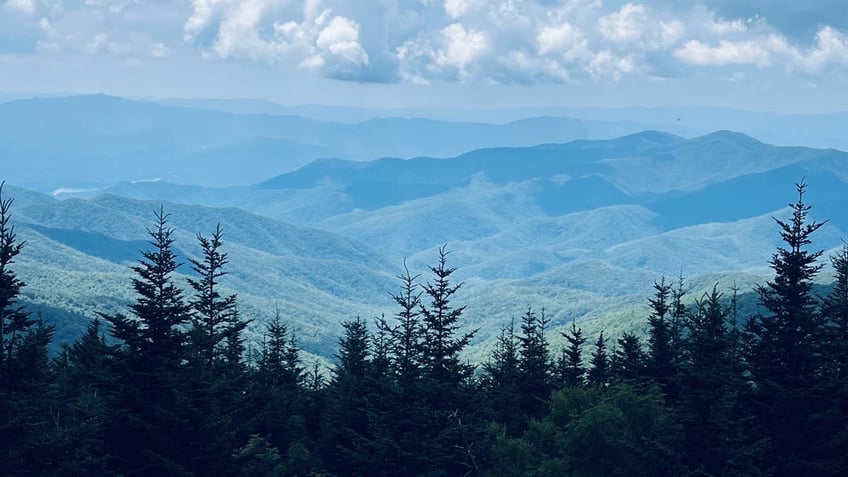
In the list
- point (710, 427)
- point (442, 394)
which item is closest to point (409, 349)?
point (442, 394)

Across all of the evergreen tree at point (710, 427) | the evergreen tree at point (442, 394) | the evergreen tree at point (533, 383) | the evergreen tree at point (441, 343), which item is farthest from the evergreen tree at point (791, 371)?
the evergreen tree at point (533, 383)

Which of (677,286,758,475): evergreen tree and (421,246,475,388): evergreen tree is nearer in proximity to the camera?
(677,286,758,475): evergreen tree

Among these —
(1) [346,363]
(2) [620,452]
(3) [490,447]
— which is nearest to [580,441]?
(2) [620,452]

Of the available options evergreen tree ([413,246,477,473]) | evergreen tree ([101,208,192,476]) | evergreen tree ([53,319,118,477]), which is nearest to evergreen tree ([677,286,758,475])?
evergreen tree ([413,246,477,473])

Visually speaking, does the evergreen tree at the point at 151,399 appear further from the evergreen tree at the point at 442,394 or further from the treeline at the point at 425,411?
the evergreen tree at the point at 442,394

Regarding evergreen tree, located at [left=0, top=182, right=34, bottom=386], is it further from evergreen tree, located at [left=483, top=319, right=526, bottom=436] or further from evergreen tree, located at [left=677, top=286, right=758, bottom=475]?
evergreen tree, located at [left=483, top=319, right=526, bottom=436]

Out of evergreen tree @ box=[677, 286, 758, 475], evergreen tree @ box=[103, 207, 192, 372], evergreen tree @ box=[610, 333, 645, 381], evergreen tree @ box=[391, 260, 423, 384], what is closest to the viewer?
evergreen tree @ box=[677, 286, 758, 475]

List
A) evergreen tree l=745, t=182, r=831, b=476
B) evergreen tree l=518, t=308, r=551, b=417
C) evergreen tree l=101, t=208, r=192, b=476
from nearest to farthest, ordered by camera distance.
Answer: evergreen tree l=101, t=208, r=192, b=476
evergreen tree l=745, t=182, r=831, b=476
evergreen tree l=518, t=308, r=551, b=417

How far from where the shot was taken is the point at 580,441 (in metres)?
39.1

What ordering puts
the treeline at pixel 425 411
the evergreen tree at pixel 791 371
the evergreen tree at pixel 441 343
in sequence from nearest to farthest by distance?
the treeline at pixel 425 411 < the evergreen tree at pixel 791 371 < the evergreen tree at pixel 441 343

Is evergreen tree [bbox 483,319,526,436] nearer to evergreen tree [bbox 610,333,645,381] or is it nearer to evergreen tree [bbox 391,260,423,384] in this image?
evergreen tree [bbox 610,333,645,381]

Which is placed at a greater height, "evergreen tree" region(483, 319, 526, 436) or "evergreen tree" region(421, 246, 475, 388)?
"evergreen tree" region(421, 246, 475, 388)

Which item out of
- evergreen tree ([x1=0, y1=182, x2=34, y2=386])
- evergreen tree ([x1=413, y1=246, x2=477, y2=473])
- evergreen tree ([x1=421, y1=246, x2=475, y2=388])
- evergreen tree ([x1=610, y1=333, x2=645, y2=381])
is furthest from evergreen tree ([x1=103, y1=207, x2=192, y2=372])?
evergreen tree ([x1=610, y1=333, x2=645, y2=381])

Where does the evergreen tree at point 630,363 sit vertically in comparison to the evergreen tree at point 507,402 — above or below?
above
